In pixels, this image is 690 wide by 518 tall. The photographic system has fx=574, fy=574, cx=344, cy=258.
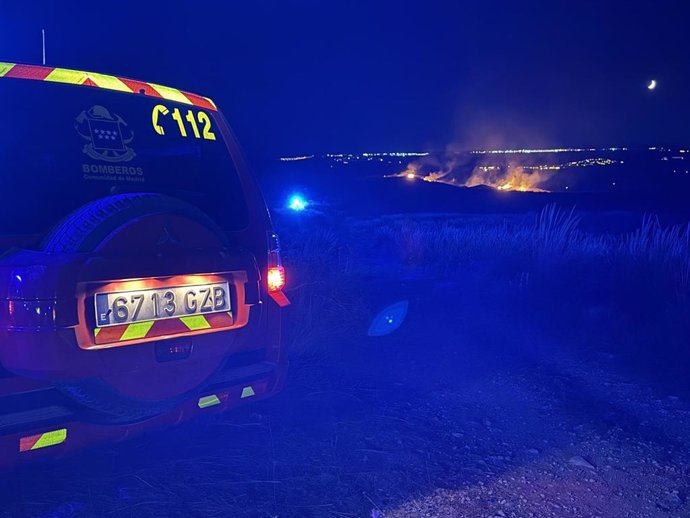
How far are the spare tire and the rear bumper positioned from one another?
63 mm

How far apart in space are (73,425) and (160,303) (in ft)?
2.09

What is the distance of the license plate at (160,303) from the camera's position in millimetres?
2510

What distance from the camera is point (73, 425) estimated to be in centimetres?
251

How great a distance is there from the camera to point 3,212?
2.47m

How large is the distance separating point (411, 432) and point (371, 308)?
3584 mm

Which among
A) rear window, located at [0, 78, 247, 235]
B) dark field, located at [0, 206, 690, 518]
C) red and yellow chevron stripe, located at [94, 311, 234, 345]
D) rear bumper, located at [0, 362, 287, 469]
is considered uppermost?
rear window, located at [0, 78, 247, 235]

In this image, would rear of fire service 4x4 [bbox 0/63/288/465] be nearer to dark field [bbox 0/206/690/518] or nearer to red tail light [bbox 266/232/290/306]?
red tail light [bbox 266/232/290/306]

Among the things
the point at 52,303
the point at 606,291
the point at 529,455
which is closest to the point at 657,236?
the point at 606,291

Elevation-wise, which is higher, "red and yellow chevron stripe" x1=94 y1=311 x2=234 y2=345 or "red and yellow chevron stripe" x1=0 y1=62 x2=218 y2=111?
"red and yellow chevron stripe" x1=0 y1=62 x2=218 y2=111

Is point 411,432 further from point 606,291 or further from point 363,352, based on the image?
point 606,291

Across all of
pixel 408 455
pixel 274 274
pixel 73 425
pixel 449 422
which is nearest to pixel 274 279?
pixel 274 274

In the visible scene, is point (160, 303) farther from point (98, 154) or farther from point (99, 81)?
point (99, 81)

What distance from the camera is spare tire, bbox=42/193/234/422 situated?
2469 millimetres

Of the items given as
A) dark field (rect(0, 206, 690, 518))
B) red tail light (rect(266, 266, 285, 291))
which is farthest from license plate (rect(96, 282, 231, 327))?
dark field (rect(0, 206, 690, 518))
